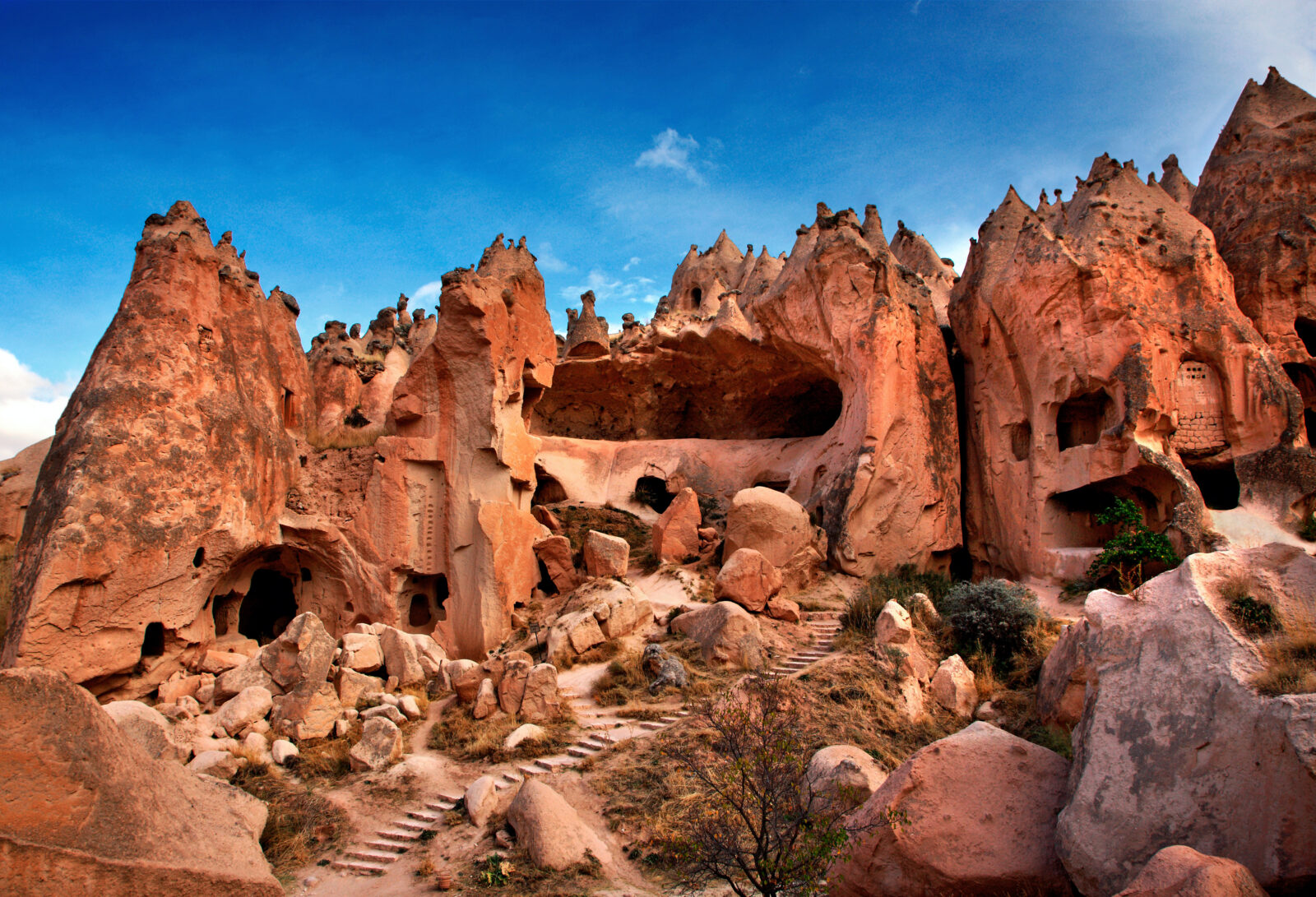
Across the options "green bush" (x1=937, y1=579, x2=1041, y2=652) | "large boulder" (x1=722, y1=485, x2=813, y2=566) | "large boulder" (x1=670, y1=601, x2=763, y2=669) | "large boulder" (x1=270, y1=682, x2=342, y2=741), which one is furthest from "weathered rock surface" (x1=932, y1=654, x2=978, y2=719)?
"large boulder" (x1=270, y1=682, x2=342, y2=741)

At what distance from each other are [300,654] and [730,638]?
5.93m

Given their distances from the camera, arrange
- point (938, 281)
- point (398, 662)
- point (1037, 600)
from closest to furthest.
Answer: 1. point (398, 662)
2. point (1037, 600)
3. point (938, 281)

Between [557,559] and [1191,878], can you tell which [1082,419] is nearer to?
[557,559]

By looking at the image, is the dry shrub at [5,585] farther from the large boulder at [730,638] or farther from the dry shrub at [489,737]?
the large boulder at [730,638]

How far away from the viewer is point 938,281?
2195 centimetres

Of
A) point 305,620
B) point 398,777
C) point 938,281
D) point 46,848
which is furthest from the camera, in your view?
point 938,281

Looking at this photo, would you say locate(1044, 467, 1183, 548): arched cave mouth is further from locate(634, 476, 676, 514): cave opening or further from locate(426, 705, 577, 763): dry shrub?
locate(426, 705, 577, 763): dry shrub

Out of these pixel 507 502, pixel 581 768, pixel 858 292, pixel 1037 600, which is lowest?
pixel 581 768

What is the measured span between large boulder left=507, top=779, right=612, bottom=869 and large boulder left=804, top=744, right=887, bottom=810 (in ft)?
6.71

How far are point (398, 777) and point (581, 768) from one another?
6.65 ft

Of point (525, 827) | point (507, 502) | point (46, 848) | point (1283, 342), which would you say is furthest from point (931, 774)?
point (1283, 342)

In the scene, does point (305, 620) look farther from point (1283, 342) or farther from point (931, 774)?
point (1283, 342)

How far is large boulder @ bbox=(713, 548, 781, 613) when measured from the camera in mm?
13227

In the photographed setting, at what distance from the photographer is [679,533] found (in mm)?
16250
